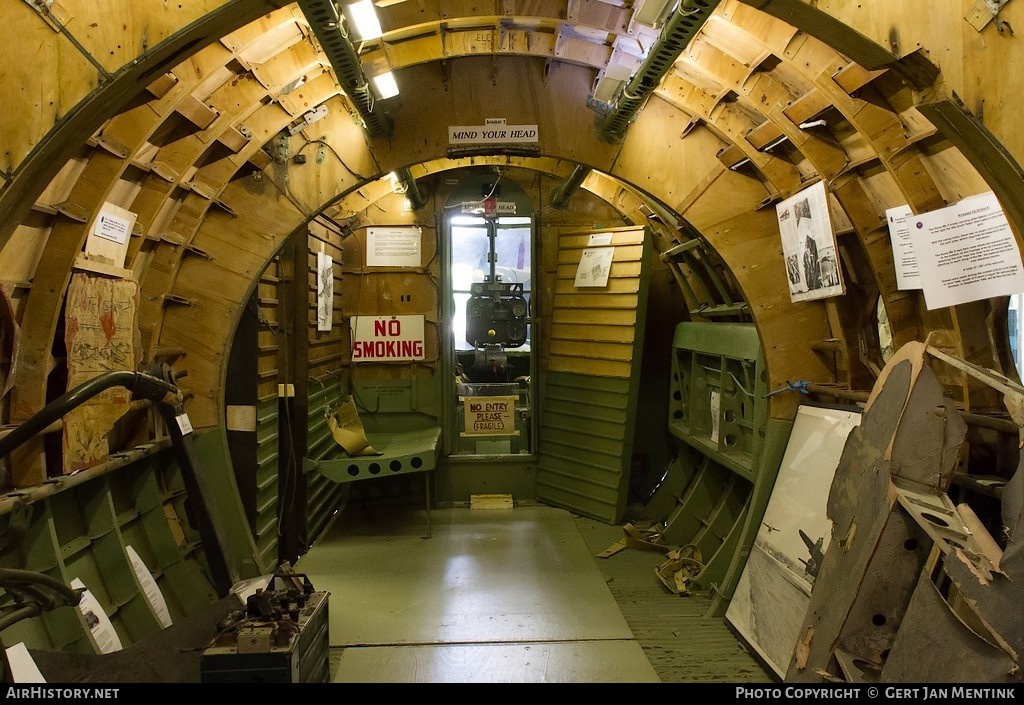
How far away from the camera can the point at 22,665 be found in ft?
7.18

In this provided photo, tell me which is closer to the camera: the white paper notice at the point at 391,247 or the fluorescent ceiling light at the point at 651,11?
the fluorescent ceiling light at the point at 651,11

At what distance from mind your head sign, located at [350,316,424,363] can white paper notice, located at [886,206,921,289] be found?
4.64 m

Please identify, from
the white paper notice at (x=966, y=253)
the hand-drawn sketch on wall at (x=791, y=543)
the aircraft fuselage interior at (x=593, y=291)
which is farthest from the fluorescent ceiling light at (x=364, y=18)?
the hand-drawn sketch on wall at (x=791, y=543)

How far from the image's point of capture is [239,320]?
4117mm

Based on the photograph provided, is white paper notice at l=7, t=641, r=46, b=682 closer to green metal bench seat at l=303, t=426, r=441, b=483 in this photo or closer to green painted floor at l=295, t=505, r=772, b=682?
green painted floor at l=295, t=505, r=772, b=682

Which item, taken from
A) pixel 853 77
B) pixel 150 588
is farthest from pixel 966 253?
pixel 150 588

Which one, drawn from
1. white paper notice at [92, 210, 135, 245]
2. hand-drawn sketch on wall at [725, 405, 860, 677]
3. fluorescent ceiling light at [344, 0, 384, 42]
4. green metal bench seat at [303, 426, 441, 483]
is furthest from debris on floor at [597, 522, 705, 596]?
white paper notice at [92, 210, 135, 245]

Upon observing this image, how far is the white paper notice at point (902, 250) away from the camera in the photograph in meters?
2.92

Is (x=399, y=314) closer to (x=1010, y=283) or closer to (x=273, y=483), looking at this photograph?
(x=273, y=483)

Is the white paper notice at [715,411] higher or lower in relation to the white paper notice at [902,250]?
lower

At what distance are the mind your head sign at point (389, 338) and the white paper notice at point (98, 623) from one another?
387 centimetres

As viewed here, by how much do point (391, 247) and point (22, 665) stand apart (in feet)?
16.6

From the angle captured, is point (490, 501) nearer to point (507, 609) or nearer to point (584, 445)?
point (584, 445)

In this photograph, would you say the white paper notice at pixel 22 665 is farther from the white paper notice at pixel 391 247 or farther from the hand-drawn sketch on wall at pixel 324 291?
the white paper notice at pixel 391 247
